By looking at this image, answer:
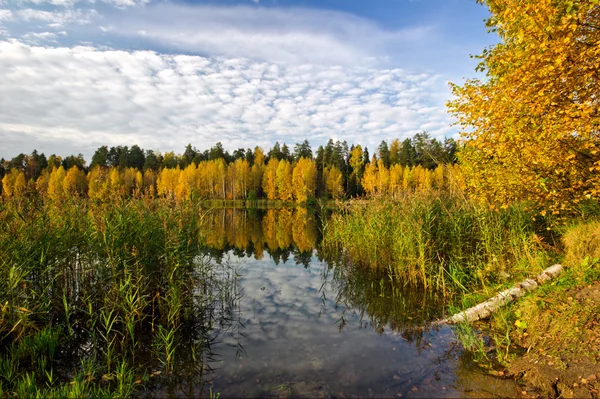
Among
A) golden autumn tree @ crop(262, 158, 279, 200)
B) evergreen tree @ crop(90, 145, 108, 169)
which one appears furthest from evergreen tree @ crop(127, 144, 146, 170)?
golden autumn tree @ crop(262, 158, 279, 200)

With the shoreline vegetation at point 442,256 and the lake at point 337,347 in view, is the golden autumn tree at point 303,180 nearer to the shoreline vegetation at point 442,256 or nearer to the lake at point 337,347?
the lake at point 337,347

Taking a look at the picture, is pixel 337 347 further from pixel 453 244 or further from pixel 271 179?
pixel 271 179

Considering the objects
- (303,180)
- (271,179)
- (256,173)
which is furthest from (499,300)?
(256,173)

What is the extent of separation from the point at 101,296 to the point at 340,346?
194 inches

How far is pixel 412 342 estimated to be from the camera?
666 cm

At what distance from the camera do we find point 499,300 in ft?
23.0

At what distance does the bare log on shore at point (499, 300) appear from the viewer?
7.00 meters

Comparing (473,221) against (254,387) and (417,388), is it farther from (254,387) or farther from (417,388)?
(254,387)

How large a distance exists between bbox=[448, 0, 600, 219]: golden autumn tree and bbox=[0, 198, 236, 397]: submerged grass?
7984 millimetres

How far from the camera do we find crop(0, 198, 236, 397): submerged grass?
514 cm

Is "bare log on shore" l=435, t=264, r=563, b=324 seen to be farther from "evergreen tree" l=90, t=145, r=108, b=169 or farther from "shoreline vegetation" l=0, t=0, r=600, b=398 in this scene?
→ "evergreen tree" l=90, t=145, r=108, b=169

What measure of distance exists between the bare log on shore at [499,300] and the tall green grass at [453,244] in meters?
0.84

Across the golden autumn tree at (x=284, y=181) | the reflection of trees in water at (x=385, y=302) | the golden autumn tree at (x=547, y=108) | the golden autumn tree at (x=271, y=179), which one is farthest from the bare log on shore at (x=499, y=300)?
the golden autumn tree at (x=271, y=179)

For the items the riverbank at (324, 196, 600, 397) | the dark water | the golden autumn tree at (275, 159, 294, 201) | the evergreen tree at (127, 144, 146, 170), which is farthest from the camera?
the evergreen tree at (127, 144, 146, 170)
